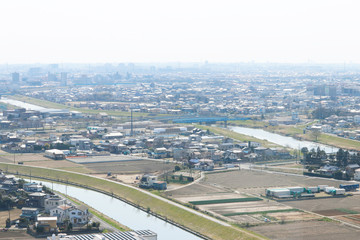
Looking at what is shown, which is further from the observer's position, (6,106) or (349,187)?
(6,106)

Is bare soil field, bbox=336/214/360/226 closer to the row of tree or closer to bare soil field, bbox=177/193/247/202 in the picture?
bare soil field, bbox=177/193/247/202

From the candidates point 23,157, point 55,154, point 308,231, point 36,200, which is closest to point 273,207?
point 308,231

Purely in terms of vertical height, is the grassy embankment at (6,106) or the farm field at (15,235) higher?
the farm field at (15,235)

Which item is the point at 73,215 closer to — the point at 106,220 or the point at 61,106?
the point at 106,220

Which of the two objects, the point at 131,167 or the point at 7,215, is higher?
the point at 7,215

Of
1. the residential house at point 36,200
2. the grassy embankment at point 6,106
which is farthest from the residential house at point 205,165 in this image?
the grassy embankment at point 6,106

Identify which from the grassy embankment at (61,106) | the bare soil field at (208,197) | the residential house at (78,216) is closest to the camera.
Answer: the residential house at (78,216)

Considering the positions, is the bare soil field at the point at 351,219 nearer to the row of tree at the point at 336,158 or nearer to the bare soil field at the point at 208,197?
the bare soil field at the point at 208,197
